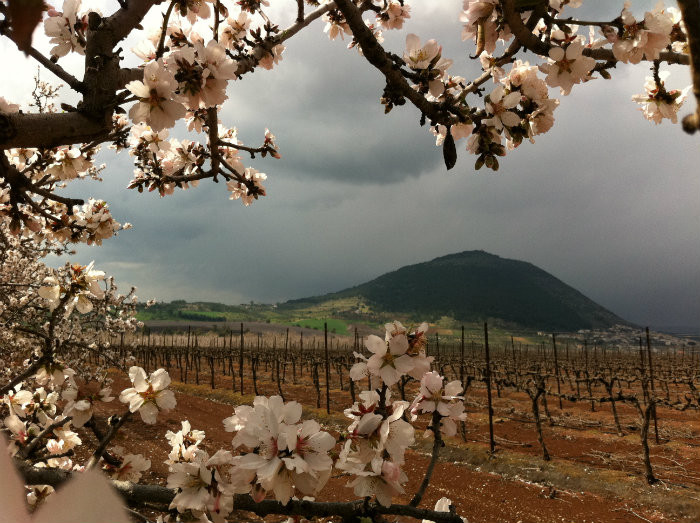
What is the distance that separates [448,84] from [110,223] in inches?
76.5

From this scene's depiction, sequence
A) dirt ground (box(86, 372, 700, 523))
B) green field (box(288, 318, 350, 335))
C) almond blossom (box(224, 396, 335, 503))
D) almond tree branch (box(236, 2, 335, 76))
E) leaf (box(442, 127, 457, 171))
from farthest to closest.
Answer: green field (box(288, 318, 350, 335))
dirt ground (box(86, 372, 700, 523))
almond tree branch (box(236, 2, 335, 76))
leaf (box(442, 127, 457, 171))
almond blossom (box(224, 396, 335, 503))

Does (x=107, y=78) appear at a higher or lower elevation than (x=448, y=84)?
lower

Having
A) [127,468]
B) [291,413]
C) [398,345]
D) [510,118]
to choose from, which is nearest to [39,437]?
[127,468]

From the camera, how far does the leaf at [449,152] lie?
138cm

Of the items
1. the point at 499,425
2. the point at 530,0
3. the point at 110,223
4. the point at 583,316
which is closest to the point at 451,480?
the point at 499,425

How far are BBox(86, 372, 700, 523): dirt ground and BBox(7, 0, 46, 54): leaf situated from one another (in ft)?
21.7

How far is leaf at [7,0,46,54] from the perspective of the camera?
0.26 meters

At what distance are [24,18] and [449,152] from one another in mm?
1255

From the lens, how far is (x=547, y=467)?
28.6 ft

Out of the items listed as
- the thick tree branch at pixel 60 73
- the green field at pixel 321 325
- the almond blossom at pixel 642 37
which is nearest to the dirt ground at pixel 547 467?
the thick tree branch at pixel 60 73

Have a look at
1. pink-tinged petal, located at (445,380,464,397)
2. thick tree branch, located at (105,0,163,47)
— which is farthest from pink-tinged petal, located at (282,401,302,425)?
thick tree branch, located at (105,0,163,47)

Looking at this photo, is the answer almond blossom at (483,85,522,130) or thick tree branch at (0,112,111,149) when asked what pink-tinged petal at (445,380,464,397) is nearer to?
almond blossom at (483,85,522,130)

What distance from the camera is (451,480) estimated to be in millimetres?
8047

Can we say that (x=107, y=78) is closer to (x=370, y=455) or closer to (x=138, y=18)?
(x=138, y=18)
